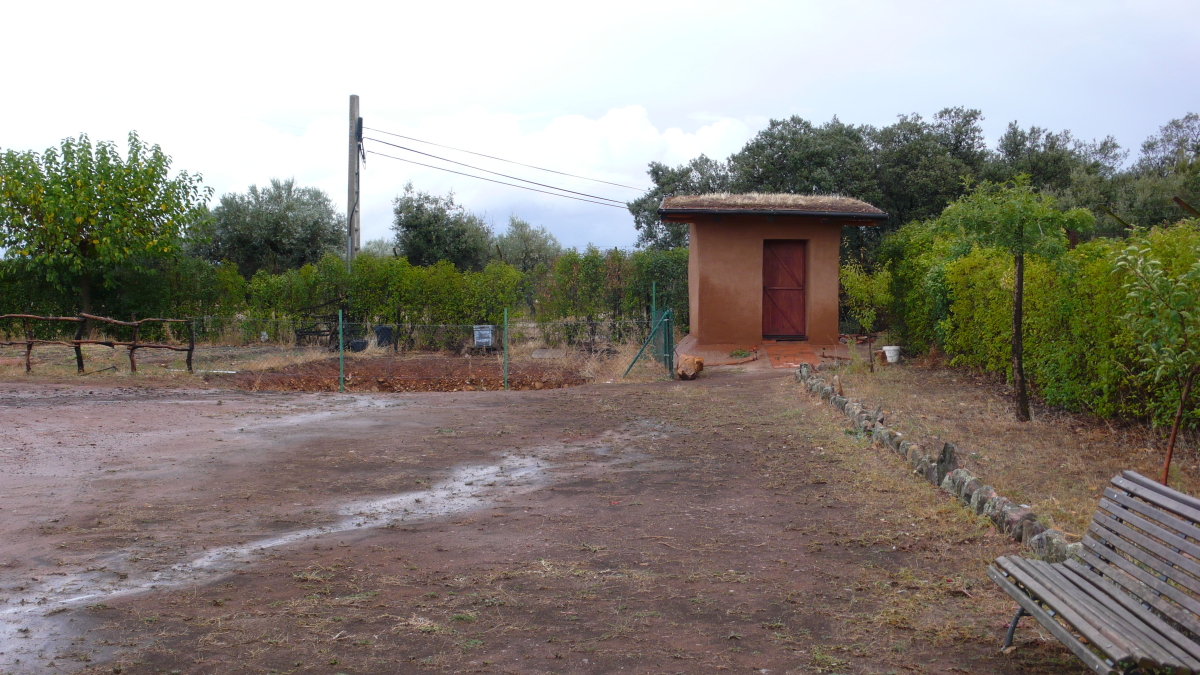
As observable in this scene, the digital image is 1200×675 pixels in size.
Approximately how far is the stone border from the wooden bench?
663 mm

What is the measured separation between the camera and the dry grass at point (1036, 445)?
21.4 ft

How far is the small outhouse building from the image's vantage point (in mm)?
Answer: 18500

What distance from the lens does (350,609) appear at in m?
4.66

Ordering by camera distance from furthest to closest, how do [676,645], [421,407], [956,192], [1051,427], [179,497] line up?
[956,192] < [421,407] < [1051,427] < [179,497] < [676,645]

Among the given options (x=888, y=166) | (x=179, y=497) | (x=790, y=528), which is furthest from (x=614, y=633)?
(x=888, y=166)

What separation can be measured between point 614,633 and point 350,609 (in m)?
1.51

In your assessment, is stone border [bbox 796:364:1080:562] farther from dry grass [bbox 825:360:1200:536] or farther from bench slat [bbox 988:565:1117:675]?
bench slat [bbox 988:565:1117:675]

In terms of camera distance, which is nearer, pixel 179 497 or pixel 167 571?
pixel 167 571

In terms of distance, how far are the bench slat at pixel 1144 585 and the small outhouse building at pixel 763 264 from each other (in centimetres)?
1431

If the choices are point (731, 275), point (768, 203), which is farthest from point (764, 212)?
point (731, 275)

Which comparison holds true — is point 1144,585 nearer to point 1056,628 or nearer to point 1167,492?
point 1167,492

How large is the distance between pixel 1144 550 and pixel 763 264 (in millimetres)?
15543

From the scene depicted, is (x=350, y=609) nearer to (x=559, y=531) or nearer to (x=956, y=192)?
(x=559, y=531)

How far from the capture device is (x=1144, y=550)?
150 inches
